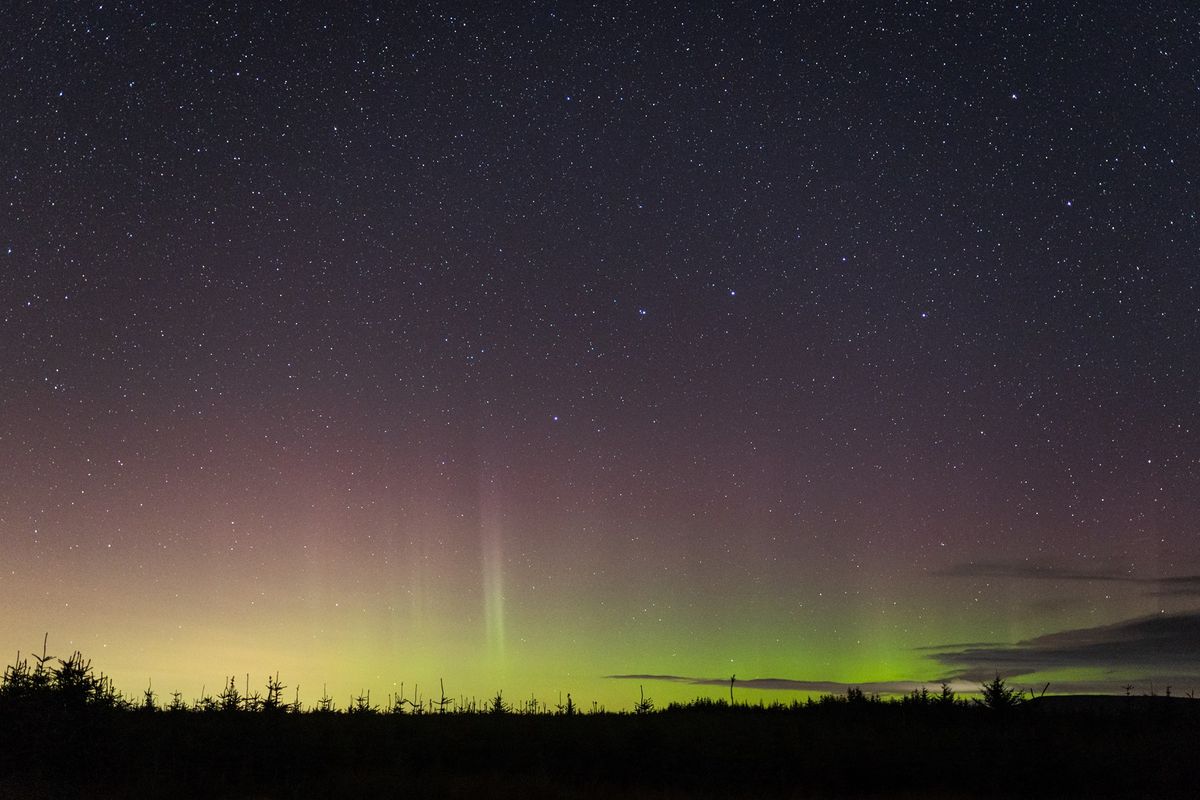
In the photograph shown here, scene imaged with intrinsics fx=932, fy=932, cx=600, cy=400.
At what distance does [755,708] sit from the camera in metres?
39.5

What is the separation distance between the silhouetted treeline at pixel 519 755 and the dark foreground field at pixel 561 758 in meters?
0.05

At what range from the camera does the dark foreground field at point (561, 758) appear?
22.1 m

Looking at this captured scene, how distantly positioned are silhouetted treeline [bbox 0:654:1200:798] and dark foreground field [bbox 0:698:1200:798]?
0.05 metres

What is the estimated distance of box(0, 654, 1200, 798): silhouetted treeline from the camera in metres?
22.2

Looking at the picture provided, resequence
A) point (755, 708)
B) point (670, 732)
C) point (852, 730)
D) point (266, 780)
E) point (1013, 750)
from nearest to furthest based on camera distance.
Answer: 1. point (266, 780)
2. point (1013, 750)
3. point (670, 732)
4. point (852, 730)
5. point (755, 708)

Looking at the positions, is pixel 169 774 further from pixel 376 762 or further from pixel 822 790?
pixel 822 790

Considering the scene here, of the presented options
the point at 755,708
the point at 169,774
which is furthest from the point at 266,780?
the point at 755,708

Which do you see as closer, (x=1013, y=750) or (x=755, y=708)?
(x=1013, y=750)

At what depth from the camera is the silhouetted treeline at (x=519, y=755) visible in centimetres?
2222

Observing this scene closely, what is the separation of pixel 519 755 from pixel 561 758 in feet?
4.05

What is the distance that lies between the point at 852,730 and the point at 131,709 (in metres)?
23.3

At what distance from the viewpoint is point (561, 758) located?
1073 inches

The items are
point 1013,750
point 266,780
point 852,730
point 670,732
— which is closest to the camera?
point 266,780

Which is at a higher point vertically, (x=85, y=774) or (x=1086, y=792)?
(x=85, y=774)
